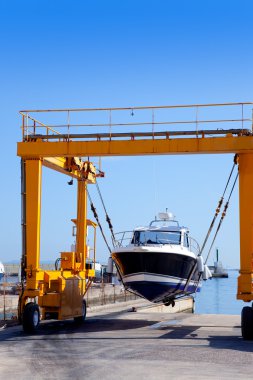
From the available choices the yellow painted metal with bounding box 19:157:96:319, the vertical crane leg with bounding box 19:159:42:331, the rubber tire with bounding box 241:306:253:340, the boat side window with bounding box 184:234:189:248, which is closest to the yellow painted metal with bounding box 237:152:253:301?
the rubber tire with bounding box 241:306:253:340

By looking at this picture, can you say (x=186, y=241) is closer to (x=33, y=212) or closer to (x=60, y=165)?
(x=60, y=165)

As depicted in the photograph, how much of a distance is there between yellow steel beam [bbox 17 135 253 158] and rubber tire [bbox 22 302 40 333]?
516cm

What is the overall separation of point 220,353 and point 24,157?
10.4m

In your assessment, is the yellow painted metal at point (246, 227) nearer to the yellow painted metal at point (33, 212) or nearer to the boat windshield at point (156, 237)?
the boat windshield at point (156, 237)

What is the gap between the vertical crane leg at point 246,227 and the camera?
19609 mm

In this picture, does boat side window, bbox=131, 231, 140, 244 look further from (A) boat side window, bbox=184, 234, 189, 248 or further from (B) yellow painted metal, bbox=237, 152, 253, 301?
(B) yellow painted metal, bbox=237, 152, 253, 301

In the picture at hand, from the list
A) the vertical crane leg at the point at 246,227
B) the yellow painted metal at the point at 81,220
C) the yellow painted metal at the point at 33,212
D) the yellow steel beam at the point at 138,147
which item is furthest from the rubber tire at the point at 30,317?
the vertical crane leg at the point at 246,227

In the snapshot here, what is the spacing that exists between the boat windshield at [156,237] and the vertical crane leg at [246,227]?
14.3 feet

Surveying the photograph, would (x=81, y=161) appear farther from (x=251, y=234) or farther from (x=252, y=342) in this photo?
(x=252, y=342)

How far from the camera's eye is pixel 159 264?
22109 mm

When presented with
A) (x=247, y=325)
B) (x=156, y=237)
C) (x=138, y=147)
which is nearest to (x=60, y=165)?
(x=138, y=147)

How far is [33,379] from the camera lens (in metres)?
11.3

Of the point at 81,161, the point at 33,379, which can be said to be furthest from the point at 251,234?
the point at 33,379

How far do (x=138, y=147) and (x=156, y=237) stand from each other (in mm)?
4337
